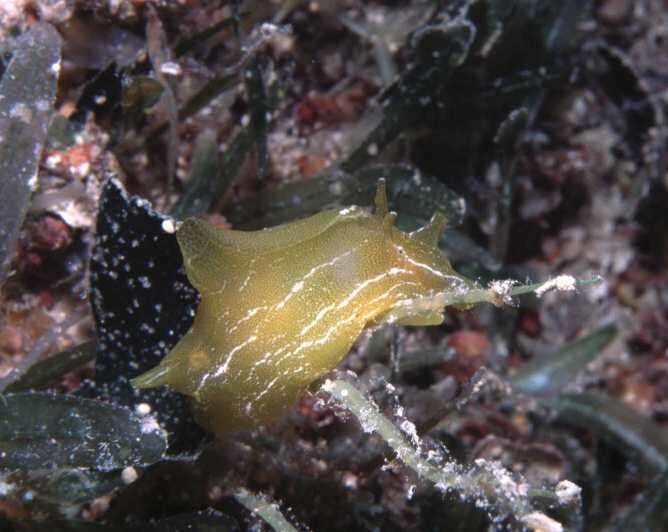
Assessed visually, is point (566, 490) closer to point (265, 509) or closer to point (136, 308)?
point (265, 509)

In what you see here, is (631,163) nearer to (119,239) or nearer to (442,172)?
(442,172)

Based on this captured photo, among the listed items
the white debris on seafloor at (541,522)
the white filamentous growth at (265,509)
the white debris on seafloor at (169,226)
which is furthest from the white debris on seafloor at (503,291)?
the white debris on seafloor at (169,226)

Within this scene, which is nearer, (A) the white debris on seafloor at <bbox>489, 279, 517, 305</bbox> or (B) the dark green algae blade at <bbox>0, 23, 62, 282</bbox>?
(A) the white debris on seafloor at <bbox>489, 279, 517, 305</bbox>

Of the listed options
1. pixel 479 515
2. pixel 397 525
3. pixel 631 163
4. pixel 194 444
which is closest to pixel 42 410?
pixel 194 444

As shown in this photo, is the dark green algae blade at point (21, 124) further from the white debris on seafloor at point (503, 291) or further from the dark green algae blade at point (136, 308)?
the white debris on seafloor at point (503, 291)

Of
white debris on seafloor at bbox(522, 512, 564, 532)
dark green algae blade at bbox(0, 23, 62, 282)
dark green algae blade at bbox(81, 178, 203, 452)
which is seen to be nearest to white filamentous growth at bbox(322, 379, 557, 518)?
white debris on seafloor at bbox(522, 512, 564, 532)

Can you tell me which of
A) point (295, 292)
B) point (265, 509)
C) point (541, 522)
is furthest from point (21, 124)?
point (541, 522)

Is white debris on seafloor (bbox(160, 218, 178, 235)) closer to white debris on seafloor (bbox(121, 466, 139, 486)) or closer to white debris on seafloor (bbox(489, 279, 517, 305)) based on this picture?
white debris on seafloor (bbox(121, 466, 139, 486))
